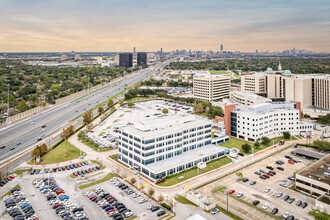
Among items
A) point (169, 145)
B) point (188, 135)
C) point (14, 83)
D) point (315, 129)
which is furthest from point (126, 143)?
point (14, 83)

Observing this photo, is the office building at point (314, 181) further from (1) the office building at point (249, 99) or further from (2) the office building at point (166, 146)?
(1) the office building at point (249, 99)

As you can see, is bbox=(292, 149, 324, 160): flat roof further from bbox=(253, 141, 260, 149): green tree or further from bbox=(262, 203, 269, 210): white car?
bbox=(262, 203, 269, 210): white car

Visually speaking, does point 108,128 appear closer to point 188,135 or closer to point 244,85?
point 188,135

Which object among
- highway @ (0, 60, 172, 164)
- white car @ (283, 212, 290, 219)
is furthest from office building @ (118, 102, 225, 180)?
highway @ (0, 60, 172, 164)

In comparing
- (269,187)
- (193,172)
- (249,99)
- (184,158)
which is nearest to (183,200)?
(193,172)

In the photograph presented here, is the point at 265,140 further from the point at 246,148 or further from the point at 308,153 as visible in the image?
the point at 308,153

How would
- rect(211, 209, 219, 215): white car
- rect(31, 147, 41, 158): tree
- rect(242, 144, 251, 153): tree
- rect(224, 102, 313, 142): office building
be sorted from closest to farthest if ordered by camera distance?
rect(211, 209, 219, 215): white car
rect(31, 147, 41, 158): tree
rect(242, 144, 251, 153): tree
rect(224, 102, 313, 142): office building
